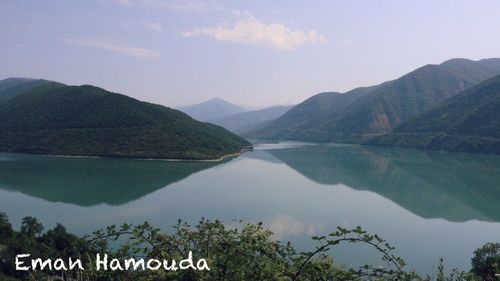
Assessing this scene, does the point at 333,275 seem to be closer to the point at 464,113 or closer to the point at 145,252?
the point at 145,252

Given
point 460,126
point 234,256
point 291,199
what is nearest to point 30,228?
point 234,256

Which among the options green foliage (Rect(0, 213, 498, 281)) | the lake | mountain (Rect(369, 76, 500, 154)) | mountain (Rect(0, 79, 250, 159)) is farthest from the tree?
mountain (Rect(369, 76, 500, 154))

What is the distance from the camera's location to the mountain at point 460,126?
360 feet

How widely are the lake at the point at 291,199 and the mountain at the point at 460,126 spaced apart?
2806cm

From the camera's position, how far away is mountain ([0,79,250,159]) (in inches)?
3824

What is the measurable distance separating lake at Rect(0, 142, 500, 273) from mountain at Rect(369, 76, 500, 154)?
28064mm

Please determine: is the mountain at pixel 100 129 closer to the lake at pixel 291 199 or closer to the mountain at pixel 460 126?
the lake at pixel 291 199

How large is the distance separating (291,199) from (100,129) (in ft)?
243

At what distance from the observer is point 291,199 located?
161 ft

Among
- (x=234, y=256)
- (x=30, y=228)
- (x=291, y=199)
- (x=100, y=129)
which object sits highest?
(x=100, y=129)

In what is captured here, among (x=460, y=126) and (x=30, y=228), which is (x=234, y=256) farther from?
(x=460, y=126)

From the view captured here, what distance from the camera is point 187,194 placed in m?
51.4

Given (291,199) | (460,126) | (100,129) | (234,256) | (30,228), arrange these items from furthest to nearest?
(460,126) < (100,129) < (291,199) < (30,228) < (234,256)

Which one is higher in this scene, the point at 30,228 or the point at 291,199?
the point at 30,228
